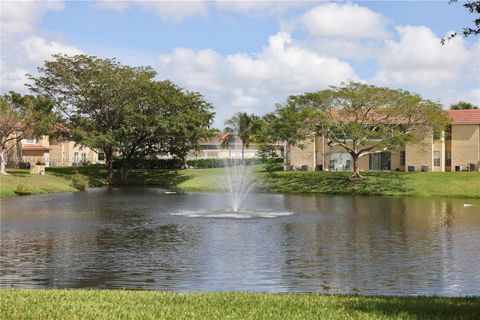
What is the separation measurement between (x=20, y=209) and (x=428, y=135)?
41.0m

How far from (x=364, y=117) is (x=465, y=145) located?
15764 millimetres

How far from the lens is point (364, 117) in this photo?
202ft

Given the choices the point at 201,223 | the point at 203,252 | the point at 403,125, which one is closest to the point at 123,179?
the point at 403,125

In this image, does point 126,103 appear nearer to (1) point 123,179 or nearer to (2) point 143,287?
(1) point 123,179

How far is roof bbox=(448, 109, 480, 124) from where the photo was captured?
6944cm

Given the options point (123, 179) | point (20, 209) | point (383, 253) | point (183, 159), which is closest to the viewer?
point (383, 253)

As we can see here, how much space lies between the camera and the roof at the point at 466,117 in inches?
2734

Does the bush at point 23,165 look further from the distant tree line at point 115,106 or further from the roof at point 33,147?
the distant tree line at point 115,106

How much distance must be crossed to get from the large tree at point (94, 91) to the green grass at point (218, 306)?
186 ft

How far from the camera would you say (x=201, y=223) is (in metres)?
30.8

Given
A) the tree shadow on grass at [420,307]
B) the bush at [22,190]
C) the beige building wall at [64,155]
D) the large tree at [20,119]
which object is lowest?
the tree shadow on grass at [420,307]

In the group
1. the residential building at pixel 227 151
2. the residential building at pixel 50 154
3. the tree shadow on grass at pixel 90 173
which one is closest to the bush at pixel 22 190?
the tree shadow on grass at pixel 90 173

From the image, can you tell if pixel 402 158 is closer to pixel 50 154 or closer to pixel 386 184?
pixel 386 184

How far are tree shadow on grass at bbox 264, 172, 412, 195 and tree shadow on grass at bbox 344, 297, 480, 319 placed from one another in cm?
4541
